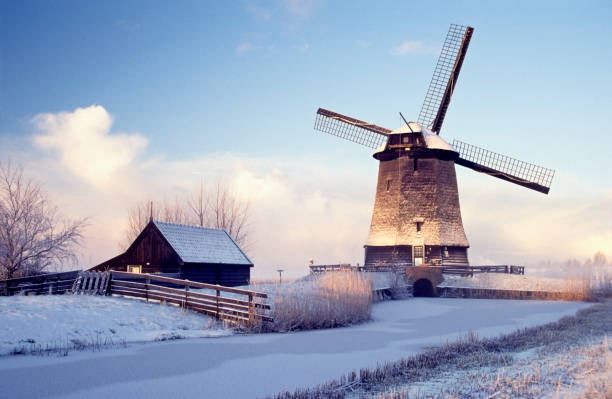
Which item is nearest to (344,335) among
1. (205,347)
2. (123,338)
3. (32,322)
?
(205,347)

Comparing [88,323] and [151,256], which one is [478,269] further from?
[88,323]

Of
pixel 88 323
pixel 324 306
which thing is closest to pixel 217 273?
pixel 324 306

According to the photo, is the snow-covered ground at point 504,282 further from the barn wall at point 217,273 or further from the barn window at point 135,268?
the barn window at point 135,268

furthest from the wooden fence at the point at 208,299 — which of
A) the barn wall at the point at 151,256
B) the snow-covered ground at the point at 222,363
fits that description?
the barn wall at the point at 151,256

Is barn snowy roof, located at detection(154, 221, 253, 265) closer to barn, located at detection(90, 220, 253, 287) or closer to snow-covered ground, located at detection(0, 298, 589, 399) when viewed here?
barn, located at detection(90, 220, 253, 287)

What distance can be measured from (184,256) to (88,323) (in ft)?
32.6

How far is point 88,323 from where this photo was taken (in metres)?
14.3

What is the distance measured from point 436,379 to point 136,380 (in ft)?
16.9

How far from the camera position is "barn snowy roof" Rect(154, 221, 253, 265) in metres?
24.7

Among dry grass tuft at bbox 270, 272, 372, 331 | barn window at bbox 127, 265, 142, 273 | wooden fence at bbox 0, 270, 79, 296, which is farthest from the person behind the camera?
barn window at bbox 127, 265, 142, 273

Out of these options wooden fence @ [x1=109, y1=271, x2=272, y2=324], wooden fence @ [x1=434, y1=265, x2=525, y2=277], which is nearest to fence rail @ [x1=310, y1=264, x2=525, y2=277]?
wooden fence @ [x1=434, y1=265, x2=525, y2=277]

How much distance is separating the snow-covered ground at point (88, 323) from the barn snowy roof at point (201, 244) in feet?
21.4

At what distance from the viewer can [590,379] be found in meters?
7.61

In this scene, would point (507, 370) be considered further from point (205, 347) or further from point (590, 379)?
point (205, 347)
